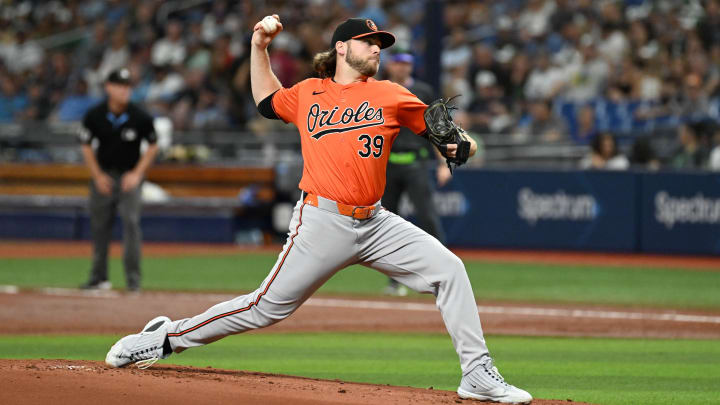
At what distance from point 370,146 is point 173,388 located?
163 centimetres

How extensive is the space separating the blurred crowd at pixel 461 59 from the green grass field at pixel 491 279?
311 cm

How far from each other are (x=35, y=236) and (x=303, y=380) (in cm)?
1474

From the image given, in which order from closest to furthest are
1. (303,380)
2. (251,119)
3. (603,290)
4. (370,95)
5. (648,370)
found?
1. (370,95)
2. (303,380)
3. (648,370)
4. (603,290)
5. (251,119)

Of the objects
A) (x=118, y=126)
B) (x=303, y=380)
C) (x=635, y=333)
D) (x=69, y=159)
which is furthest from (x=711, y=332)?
(x=69, y=159)

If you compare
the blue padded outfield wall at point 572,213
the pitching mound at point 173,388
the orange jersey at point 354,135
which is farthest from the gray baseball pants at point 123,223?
the blue padded outfield wall at point 572,213

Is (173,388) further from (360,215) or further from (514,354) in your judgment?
(514,354)

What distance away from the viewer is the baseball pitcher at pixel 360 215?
5.74 metres

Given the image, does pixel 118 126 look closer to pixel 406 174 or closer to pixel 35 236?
pixel 406 174

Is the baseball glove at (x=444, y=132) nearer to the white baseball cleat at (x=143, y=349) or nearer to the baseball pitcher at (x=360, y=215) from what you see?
the baseball pitcher at (x=360, y=215)

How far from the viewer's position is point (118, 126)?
1176cm

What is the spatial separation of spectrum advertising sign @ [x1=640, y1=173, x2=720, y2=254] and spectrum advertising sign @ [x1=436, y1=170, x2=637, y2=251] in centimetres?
24

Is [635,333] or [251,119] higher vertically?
[251,119]

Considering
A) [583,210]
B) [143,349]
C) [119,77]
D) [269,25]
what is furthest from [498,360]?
[583,210]

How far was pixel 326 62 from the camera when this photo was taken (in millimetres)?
6109
